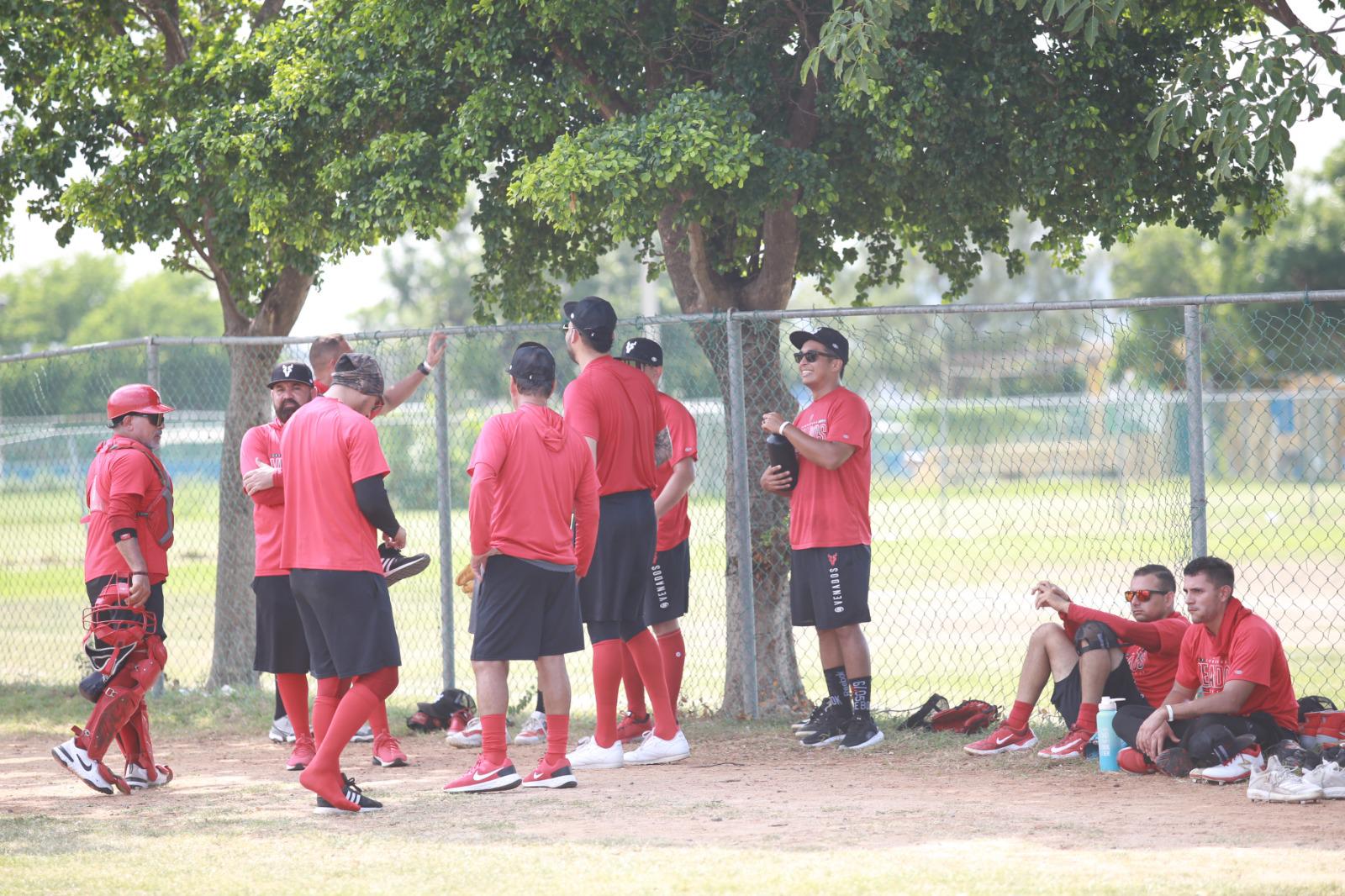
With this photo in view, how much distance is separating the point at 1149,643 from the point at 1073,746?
2.08ft

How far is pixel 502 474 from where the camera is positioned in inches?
262

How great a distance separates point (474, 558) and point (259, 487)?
4.97ft

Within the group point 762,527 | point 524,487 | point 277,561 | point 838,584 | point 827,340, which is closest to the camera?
point 524,487

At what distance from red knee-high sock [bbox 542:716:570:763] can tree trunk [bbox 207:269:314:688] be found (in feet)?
16.5

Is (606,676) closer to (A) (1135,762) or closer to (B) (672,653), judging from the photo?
(B) (672,653)

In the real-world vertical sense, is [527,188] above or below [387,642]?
above

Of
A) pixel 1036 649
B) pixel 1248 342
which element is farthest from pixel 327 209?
pixel 1248 342

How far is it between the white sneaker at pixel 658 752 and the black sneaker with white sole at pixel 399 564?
1.47 metres

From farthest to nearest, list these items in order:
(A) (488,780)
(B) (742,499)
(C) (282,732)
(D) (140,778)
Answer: (C) (282,732), (B) (742,499), (D) (140,778), (A) (488,780)

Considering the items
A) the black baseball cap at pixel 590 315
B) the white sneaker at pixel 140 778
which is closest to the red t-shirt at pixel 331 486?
the black baseball cap at pixel 590 315

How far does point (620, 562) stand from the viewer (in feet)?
24.1

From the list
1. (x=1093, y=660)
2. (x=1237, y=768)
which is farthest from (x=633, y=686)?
(x=1237, y=768)

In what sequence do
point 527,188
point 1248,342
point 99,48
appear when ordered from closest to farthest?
point 527,188 < point 99,48 < point 1248,342

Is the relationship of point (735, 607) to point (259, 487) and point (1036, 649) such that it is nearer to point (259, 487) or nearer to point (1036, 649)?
point (1036, 649)
